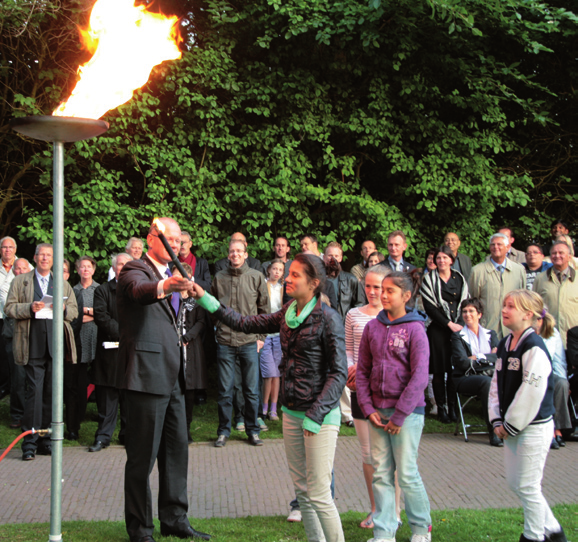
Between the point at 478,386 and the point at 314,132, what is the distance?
5.17 metres

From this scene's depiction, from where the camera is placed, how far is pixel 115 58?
179 inches

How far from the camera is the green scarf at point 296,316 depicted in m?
4.15

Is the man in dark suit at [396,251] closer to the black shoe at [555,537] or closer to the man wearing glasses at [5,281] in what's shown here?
the black shoe at [555,537]

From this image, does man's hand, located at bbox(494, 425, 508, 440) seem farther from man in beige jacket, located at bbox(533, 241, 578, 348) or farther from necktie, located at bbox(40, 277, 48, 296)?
necktie, located at bbox(40, 277, 48, 296)

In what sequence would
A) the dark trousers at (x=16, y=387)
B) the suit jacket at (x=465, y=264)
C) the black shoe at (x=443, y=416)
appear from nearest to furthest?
the dark trousers at (x=16, y=387)
the black shoe at (x=443, y=416)
the suit jacket at (x=465, y=264)

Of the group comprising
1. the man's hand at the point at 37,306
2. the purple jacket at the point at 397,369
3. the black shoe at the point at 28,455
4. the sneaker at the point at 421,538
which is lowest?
the black shoe at the point at 28,455

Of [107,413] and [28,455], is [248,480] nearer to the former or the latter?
[107,413]

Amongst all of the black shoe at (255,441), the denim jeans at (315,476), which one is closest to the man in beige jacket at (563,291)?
the black shoe at (255,441)

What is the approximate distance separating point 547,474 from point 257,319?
13.6 ft

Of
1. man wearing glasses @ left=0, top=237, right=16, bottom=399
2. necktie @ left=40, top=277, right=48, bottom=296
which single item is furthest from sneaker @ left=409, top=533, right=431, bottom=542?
man wearing glasses @ left=0, top=237, right=16, bottom=399

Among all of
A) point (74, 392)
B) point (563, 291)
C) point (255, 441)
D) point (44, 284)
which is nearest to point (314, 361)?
point (255, 441)

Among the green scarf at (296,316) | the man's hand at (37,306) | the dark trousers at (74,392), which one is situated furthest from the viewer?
the dark trousers at (74,392)

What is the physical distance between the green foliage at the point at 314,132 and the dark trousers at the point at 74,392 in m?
2.22

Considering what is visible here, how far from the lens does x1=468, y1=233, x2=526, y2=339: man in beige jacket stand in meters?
9.43
